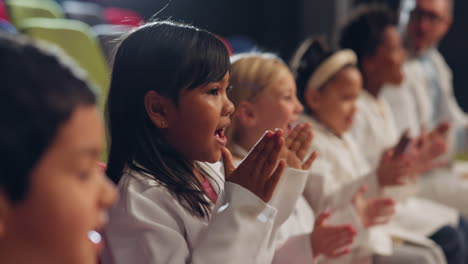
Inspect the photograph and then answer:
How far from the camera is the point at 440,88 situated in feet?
8.80

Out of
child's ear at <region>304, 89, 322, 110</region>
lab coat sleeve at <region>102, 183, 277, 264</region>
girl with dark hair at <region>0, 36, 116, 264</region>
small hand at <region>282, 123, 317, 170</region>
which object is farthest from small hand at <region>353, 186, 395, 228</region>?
girl with dark hair at <region>0, 36, 116, 264</region>

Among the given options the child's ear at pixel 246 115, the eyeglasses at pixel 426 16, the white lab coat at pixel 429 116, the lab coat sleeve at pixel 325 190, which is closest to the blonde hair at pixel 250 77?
the child's ear at pixel 246 115

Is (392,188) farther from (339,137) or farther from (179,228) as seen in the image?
(179,228)

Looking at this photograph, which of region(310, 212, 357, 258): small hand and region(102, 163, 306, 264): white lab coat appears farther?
region(310, 212, 357, 258): small hand

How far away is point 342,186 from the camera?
1.41 metres

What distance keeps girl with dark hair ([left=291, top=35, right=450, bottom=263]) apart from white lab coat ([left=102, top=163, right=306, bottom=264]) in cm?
59

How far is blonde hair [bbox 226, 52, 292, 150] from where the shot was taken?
1.09m

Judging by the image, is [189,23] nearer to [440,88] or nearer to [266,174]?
[266,174]

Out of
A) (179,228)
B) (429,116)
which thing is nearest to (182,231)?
(179,228)

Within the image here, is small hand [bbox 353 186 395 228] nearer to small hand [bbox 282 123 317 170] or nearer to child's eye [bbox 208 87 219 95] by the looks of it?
small hand [bbox 282 123 317 170]

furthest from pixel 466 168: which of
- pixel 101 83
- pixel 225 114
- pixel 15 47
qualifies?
pixel 15 47

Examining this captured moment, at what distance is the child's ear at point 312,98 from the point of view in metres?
1.49

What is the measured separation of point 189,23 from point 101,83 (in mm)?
645

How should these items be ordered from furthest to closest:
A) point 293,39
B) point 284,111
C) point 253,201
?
point 293,39 < point 284,111 < point 253,201
